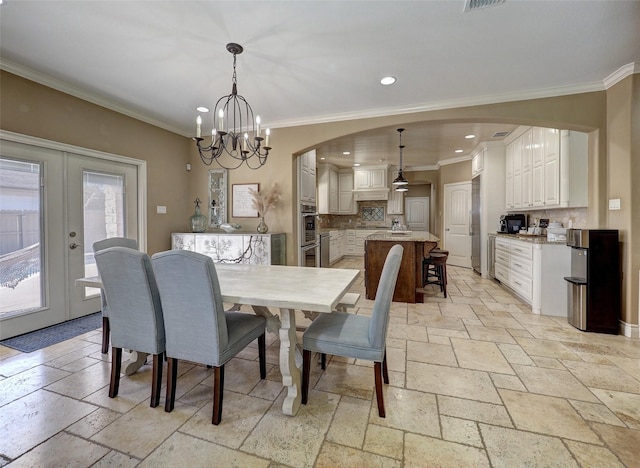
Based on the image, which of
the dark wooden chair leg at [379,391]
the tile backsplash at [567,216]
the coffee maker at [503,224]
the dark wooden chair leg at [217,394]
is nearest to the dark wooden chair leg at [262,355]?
the dark wooden chair leg at [217,394]

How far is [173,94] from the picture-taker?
10.8ft

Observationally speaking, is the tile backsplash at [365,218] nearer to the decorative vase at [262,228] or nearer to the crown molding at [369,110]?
the decorative vase at [262,228]

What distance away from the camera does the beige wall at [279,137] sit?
8.92ft

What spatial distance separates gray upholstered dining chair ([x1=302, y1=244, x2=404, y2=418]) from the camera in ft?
5.35

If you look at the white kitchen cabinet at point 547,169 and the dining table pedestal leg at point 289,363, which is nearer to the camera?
the dining table pedestal leg at point 289,363

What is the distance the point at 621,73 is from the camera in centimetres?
273

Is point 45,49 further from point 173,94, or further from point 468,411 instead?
point 468,411

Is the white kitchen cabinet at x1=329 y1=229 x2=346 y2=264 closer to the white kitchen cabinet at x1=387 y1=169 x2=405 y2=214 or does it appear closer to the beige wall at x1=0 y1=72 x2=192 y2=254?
the white kitchen cabinet at x1=387 y1=169 x2=405 y2=214

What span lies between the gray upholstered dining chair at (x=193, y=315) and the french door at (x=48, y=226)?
7.65 feet

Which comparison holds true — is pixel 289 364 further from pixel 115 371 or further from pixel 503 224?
pixel 503 224

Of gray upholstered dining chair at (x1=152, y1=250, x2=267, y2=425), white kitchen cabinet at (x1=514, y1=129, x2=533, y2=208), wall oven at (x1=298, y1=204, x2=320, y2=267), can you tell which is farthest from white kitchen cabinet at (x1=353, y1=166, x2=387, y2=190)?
gray upholstered dining chair at (x1=152, y1=250, x2=267, y2=425)

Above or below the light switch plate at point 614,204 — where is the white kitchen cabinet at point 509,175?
above

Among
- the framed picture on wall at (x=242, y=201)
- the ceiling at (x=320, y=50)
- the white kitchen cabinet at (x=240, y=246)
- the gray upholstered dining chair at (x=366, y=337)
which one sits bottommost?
the gray upholstered dining chair at (x=366, y=337)

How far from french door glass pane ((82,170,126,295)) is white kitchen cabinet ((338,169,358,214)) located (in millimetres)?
5589
